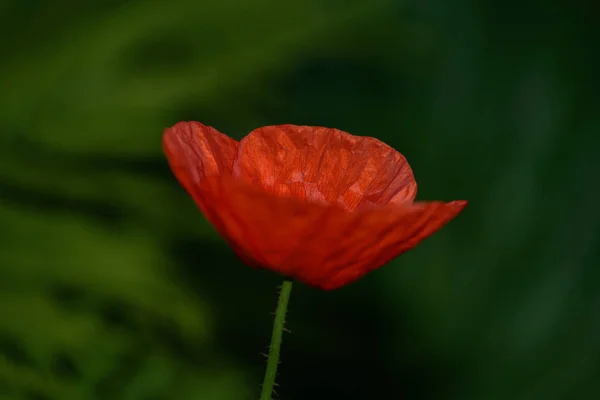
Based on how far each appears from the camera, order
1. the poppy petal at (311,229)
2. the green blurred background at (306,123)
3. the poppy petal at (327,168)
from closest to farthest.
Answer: the poppy petal at (311,229) < the poppy petal at (327,168) < the green blurred background at (306,123)

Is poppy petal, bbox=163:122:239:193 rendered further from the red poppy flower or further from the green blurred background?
the green blurred background

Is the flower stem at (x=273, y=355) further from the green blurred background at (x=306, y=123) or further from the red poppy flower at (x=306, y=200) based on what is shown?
the green blurred background at (x=306, y=123)

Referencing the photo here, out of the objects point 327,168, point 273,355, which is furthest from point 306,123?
point 273,355

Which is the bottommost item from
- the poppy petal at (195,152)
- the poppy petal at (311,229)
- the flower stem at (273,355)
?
the flower stem at (273,355)

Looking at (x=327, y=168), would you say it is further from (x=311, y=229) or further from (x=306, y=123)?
(x=306, y=123)

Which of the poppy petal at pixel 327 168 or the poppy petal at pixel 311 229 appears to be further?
the poppy petal at pixel 327 168

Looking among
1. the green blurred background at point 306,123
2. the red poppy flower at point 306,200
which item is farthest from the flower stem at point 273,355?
the green blurred background at point 306,123

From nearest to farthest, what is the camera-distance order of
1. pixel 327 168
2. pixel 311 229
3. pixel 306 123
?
pixel 311 229, pixel 327 168, pixel 306 123

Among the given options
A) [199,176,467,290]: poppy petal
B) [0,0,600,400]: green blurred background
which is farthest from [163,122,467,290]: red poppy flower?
[0,0,600,400]: green blurred background
